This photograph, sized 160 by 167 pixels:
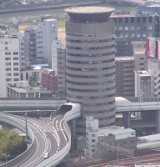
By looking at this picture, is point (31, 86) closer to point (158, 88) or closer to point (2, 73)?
point (2, 73)

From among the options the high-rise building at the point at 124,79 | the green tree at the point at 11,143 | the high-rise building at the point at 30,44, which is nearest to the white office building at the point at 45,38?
the high-rise building at the point at 30,44

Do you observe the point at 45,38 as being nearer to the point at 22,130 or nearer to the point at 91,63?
the point at 91,63

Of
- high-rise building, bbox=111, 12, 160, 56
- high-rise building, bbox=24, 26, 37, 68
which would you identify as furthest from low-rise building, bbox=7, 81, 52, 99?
high-rise building, bbox=111, 12, 160, 56

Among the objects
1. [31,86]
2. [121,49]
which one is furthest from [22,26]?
[31,86]

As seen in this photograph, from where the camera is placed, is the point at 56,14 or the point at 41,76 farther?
the point at 56,14

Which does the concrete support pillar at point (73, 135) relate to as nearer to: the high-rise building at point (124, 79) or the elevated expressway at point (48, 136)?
the elevated expressway at point (48, 136)

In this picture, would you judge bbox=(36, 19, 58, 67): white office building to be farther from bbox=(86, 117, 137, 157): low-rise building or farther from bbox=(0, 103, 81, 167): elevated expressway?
bbox=(86, 117, 137, 157): low-rise building

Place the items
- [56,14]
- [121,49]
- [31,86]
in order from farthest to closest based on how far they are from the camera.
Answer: [56,14], [121,49], [31,86]
